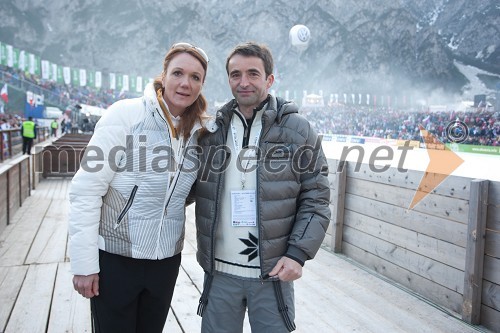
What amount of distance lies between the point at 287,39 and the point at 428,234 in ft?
254

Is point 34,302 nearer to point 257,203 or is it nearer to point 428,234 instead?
point 257,203

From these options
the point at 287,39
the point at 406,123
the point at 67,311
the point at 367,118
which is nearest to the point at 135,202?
the point at 67,311

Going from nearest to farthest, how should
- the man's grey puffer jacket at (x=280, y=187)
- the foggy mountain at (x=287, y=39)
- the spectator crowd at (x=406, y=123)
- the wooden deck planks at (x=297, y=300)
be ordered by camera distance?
the man's grey puffer jacket at (x=280, y=187)
the wooden deck planks at (x=297, y=300)
the spectator crowd at (x=406, y=123)
the foggy mountain at (x=287, y=39)

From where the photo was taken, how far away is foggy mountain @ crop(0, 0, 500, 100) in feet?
203

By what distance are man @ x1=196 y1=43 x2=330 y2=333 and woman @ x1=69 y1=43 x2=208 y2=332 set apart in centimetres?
18

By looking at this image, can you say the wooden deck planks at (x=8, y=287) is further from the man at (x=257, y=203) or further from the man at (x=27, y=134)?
the man at (x=27, y=134)

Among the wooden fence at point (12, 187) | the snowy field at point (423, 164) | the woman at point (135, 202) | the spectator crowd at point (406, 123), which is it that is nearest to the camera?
the woman at point (135, 202)

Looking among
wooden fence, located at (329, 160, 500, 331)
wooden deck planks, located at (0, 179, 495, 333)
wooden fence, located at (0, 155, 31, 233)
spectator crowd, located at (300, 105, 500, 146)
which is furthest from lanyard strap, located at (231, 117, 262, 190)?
spectator crowd, located at (300, 105, 500, 146)

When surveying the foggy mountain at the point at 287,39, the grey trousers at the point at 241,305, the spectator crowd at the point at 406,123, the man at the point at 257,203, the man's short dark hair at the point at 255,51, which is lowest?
the grey trousers at the point at 241,305

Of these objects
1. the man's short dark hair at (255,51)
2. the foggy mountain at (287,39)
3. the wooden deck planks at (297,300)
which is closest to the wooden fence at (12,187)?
the wooden deck planks at (297,300)

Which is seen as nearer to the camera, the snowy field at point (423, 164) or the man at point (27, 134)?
the snowy field at point (423, 164)

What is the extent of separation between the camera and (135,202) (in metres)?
1.69

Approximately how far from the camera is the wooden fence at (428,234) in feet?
9.08

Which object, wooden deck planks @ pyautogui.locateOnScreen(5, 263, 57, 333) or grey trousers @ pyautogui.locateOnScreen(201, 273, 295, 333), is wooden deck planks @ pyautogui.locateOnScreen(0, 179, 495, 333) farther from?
grey trousers @ pyautogui.locateOnScreen(201, 273, 295, 333)
